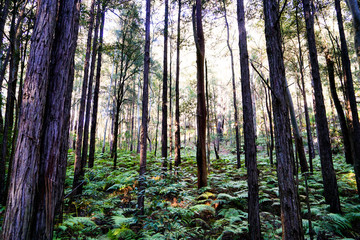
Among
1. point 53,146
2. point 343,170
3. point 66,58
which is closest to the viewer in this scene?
point 53,146

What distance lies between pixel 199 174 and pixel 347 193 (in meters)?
5.23

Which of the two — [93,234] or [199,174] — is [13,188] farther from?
[199,174]

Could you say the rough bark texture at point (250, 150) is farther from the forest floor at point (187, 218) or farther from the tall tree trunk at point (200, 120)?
the tall tree trunk at point (200, 120)

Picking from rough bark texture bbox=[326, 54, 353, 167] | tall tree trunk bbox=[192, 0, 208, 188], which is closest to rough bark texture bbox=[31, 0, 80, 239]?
tall tree trunk bbox=[192, 0, 208, 188]

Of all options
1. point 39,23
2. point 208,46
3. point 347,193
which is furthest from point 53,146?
point 208,46

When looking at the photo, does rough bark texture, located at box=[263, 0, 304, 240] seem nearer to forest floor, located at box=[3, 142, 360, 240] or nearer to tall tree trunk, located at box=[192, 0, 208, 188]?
forest floor, located at box=[3, 142, 360, 240]

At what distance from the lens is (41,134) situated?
2221mm

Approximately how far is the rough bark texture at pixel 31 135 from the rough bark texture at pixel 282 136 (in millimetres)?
2987

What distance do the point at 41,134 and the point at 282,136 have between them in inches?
122

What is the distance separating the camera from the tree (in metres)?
2.02

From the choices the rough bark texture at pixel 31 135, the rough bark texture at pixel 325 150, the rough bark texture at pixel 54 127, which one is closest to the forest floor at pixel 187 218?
the rough bark texture at pixel 325 150

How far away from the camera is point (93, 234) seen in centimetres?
414

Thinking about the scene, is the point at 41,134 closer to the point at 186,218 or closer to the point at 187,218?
the point at 186,218

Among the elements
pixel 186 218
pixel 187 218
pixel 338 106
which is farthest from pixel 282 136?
pixel 338 106
